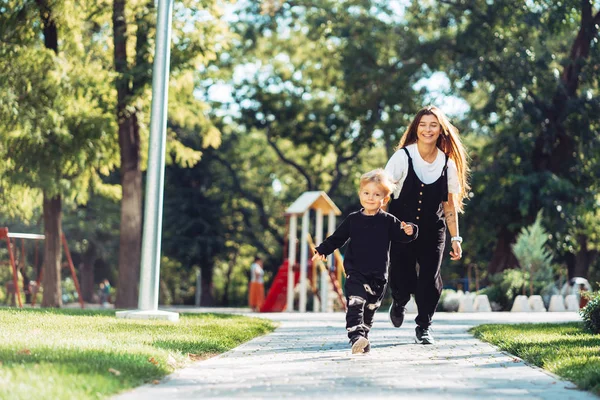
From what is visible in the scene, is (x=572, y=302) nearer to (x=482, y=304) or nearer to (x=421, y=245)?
(x=482, y=304)

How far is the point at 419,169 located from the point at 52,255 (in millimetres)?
15946

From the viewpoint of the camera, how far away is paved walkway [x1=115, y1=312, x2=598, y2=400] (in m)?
5.93

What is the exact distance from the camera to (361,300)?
8484 millimetres

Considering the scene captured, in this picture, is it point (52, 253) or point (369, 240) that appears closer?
point (369, 240)

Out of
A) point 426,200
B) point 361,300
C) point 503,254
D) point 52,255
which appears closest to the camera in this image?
point 361,300

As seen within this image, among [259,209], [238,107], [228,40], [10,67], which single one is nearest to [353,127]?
[238,107]

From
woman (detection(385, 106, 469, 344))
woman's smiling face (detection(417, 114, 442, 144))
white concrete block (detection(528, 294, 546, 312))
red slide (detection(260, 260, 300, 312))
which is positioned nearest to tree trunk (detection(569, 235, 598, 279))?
Result: red slide (detection(260, 260, 300, 312))

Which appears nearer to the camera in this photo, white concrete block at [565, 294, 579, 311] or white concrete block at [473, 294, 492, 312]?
white concrete block at [565, 294, 579, 311]

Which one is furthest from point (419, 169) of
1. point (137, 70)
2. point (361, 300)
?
point (137, 70)

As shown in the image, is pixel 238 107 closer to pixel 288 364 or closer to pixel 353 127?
pixel 353 127

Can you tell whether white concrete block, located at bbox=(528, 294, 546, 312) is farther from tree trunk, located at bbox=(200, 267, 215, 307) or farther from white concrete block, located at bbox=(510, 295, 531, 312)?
tree trunk, located at bbox=(200, 267, 215, 307)

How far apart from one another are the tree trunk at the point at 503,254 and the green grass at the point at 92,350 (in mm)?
20421

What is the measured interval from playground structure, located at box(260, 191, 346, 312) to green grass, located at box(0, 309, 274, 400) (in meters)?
13.4

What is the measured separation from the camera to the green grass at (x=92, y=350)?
5.68 m
